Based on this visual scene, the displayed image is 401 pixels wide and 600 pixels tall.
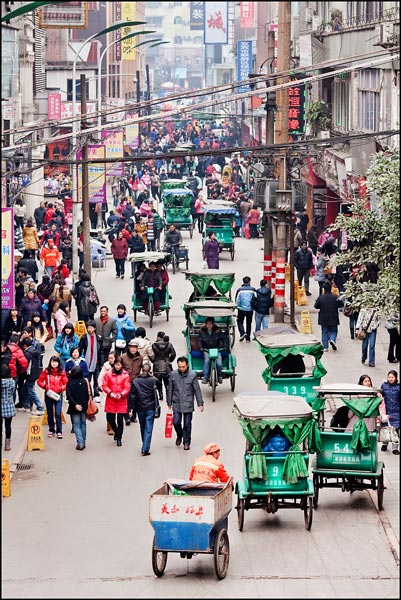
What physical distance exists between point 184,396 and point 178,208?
29804 mm

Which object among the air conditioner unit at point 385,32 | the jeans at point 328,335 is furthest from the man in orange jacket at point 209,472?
Result: the air conditioner unit at point 385,32

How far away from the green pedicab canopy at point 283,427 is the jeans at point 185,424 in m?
3.58

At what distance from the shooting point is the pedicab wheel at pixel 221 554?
15125 millimetres

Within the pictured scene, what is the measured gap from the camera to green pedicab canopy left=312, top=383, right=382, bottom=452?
17.8 meters

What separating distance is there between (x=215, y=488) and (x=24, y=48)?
145 feet

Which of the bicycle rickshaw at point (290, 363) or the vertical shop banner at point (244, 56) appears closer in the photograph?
the bicycle rickshaw at point (290, 363)

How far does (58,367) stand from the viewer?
2242cm

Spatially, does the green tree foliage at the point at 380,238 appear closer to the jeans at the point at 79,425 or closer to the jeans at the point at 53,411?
the jeans at the point at 79,425

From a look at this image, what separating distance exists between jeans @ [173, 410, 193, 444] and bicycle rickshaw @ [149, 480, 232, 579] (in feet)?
19.9

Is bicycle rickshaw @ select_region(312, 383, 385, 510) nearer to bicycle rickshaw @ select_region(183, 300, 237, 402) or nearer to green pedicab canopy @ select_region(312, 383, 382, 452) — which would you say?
green pedicab canopy @ select_region(312, 383, 382, 452)

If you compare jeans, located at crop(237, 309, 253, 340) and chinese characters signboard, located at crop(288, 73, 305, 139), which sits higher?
chinese characters signboard, located at crop(288, 73, 305, 139)

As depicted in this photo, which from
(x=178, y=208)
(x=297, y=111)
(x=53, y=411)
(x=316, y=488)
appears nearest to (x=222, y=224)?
(x=297, y=111)

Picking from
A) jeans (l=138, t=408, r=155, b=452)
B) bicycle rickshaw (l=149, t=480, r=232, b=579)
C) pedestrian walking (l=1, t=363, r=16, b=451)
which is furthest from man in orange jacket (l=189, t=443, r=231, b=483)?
pedestrian walking (l=1, t=363, r=16, b=451)

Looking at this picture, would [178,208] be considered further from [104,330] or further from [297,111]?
[104,330]
